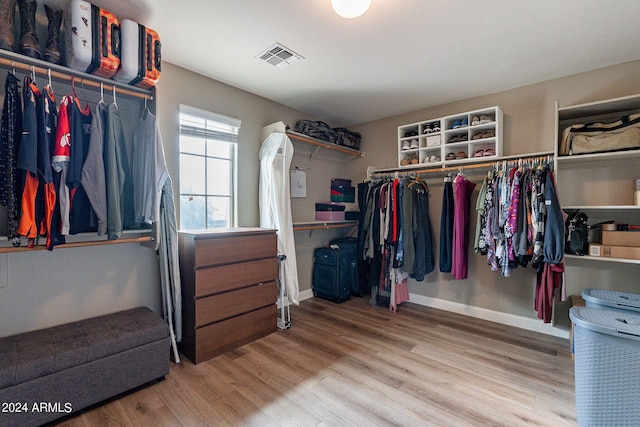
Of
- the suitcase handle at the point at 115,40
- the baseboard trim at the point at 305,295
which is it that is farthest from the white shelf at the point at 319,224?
the suitcase handle at the point at 115,40

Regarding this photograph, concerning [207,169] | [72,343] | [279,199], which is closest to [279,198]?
[279,199]

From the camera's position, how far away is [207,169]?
2801 mm

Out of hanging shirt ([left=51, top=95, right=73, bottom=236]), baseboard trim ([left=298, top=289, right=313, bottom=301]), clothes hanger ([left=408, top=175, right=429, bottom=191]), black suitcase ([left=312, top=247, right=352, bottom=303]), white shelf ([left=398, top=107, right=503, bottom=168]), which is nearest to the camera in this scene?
hanging shirt ([left=51, top=95, right=73, bottom=236])

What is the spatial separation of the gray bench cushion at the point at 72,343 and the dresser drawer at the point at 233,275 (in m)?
0.37

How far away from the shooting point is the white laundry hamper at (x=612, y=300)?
6.03 ft

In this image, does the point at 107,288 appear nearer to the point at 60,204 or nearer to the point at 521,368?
the point at 60,204

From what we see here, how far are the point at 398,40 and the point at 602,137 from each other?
180 centimetres

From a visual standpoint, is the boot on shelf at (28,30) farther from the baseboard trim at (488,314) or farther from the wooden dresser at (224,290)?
the baseboard trim at (488,314)

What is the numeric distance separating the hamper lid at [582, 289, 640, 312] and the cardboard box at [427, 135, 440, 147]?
1859 millimetres

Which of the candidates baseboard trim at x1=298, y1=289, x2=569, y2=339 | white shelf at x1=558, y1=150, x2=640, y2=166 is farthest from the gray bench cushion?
white shelf at x1=558, y1=150, x2=640, y2=166

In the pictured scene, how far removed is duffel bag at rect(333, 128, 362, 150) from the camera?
3737mm

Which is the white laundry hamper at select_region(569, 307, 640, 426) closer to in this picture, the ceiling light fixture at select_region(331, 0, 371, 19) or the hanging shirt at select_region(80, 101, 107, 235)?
the ceiling light fixture at select_region(331, 0, 371, 19)

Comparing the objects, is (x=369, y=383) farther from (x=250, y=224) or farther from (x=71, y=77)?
(x=71, y=77)

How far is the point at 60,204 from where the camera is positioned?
5.34 ft
